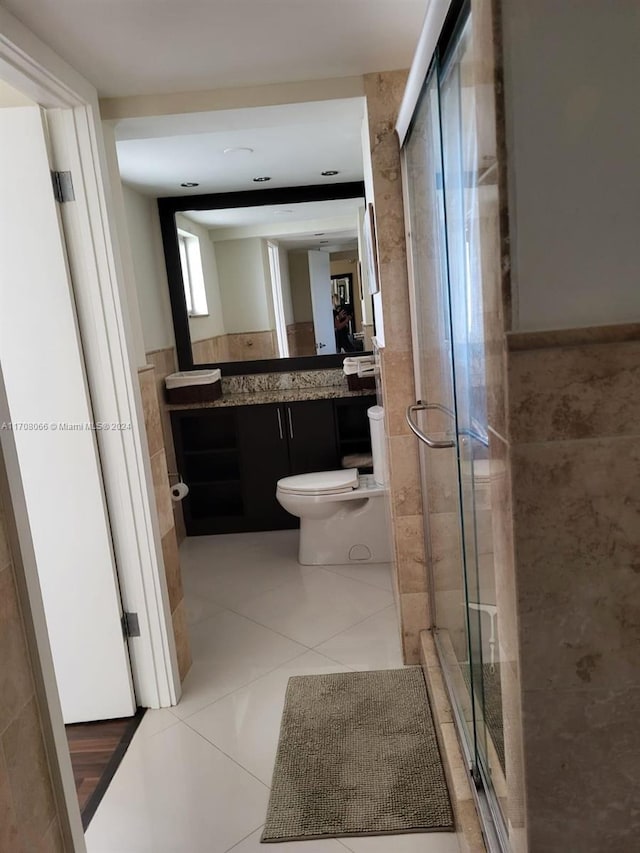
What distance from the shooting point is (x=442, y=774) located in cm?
179

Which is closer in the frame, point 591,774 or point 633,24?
point 633,24

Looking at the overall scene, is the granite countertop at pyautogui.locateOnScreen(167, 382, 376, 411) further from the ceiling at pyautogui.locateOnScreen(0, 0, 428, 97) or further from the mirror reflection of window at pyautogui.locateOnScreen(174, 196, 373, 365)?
the ceiling at pyautogui.locateOnScreen(0, 0, 428, 97)

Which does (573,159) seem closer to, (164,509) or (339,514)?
(164,509)

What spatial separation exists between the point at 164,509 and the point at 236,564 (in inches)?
49.2

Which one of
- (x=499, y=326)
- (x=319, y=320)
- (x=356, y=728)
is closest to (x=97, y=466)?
(x=356, y=728)

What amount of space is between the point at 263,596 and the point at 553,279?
253 cm

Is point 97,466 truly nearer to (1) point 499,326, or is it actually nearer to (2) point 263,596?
(2) point 263,596

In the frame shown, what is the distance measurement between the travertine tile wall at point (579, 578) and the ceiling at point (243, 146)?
1657 mm

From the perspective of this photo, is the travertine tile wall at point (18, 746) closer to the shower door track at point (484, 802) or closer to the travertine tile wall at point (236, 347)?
the shower door track at point (484, 802)

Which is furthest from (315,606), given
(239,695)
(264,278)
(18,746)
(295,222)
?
(295,222)

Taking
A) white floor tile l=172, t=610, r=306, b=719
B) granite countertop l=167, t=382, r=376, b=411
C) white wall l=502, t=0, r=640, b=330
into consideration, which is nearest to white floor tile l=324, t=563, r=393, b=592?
white floor tile l=172, t=610, r=306, b=719

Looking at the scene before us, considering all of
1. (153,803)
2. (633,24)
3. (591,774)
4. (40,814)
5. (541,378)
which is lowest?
(153,803)

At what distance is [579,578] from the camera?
2.89 ft

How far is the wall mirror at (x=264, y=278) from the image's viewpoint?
380 cm
